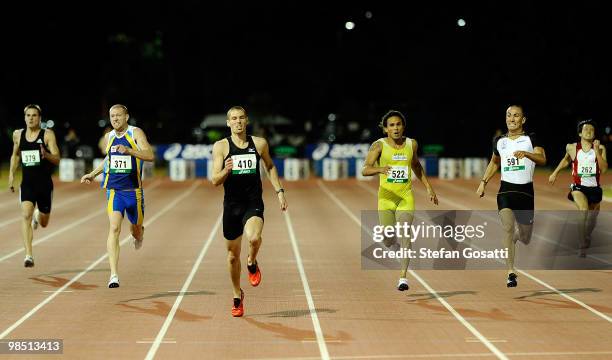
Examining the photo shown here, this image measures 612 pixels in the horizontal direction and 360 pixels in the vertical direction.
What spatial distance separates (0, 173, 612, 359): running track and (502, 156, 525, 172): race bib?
137 cm

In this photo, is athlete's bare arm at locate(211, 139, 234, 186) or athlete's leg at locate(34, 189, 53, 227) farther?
athlete's leg at locate(34, 189, 53, 227)

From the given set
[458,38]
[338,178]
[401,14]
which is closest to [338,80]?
[401,14]

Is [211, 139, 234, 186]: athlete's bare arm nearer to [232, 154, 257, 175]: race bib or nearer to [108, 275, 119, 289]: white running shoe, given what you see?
[232, 154, 257, 175]: race bib

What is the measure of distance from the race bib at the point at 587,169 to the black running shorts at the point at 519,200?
122 inches

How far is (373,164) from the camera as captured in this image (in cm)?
1250

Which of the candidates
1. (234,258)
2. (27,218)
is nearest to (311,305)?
(234,258)

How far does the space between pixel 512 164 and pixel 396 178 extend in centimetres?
Answer: 138

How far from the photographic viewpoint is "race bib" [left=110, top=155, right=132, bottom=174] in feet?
41.5

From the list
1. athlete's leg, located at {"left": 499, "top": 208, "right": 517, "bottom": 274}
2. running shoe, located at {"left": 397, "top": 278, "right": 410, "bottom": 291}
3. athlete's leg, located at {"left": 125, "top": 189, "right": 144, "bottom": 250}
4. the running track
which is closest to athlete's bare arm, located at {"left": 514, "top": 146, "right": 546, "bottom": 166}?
athlete's leg, located at {"left": 499, "top": 208, "right": 517, "bottom": 274}

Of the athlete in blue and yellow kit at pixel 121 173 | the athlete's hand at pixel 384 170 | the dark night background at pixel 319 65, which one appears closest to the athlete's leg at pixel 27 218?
the athlete in blue and yellow kit at pixel 121 173

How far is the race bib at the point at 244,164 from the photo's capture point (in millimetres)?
10727

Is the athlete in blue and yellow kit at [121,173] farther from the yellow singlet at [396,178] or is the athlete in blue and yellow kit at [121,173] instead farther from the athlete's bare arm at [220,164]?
the yellow singlet at [396,178]

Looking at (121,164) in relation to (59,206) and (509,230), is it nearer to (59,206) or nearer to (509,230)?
(509,230)

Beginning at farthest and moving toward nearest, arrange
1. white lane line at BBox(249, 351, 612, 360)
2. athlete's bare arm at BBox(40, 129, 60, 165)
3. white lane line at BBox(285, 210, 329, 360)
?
1. athlete's bare arm at BBox(40, 129, 60, 165)
2. white lane line at BBox(285, 210, 329, 360)
3. white lane line at BBox(249, 351, 612, 360)
